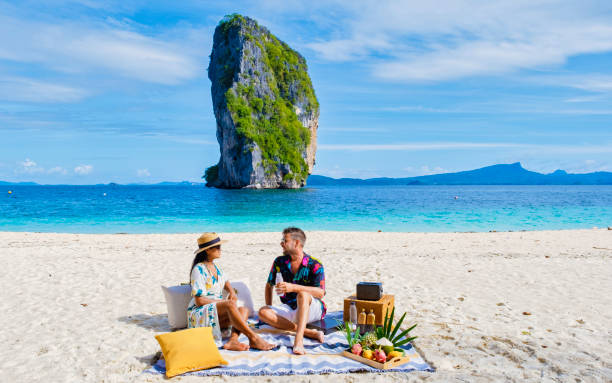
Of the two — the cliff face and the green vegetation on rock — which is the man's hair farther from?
the green vegetation on rock

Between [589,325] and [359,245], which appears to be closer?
[589,325]

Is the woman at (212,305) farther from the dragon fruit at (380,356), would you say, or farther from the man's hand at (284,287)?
the dragon fruit at (380,356)

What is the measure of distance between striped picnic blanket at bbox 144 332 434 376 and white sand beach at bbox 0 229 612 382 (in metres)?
0.12

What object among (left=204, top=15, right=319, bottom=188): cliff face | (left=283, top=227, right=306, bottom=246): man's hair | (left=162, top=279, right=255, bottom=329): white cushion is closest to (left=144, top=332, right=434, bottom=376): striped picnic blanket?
(left=162, top=279, right=255, bottom=329): white cushion

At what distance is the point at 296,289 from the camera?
5234mm

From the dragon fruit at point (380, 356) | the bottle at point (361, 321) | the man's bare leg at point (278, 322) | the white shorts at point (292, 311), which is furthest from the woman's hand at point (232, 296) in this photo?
the dragon fruit at point (380, 356)

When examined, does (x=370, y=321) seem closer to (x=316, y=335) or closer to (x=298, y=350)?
(x=316, y=335)

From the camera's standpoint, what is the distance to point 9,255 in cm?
1234

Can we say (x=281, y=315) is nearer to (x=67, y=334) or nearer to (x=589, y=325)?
(x=67, y=334)

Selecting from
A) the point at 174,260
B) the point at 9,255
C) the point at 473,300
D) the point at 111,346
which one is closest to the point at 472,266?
the point at 473,300

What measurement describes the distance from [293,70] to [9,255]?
86065 millimetres

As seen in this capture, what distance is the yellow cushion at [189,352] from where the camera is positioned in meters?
4.44

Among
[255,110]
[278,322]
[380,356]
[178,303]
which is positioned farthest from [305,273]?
[255,110]

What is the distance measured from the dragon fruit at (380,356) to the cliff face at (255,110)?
7364cm
